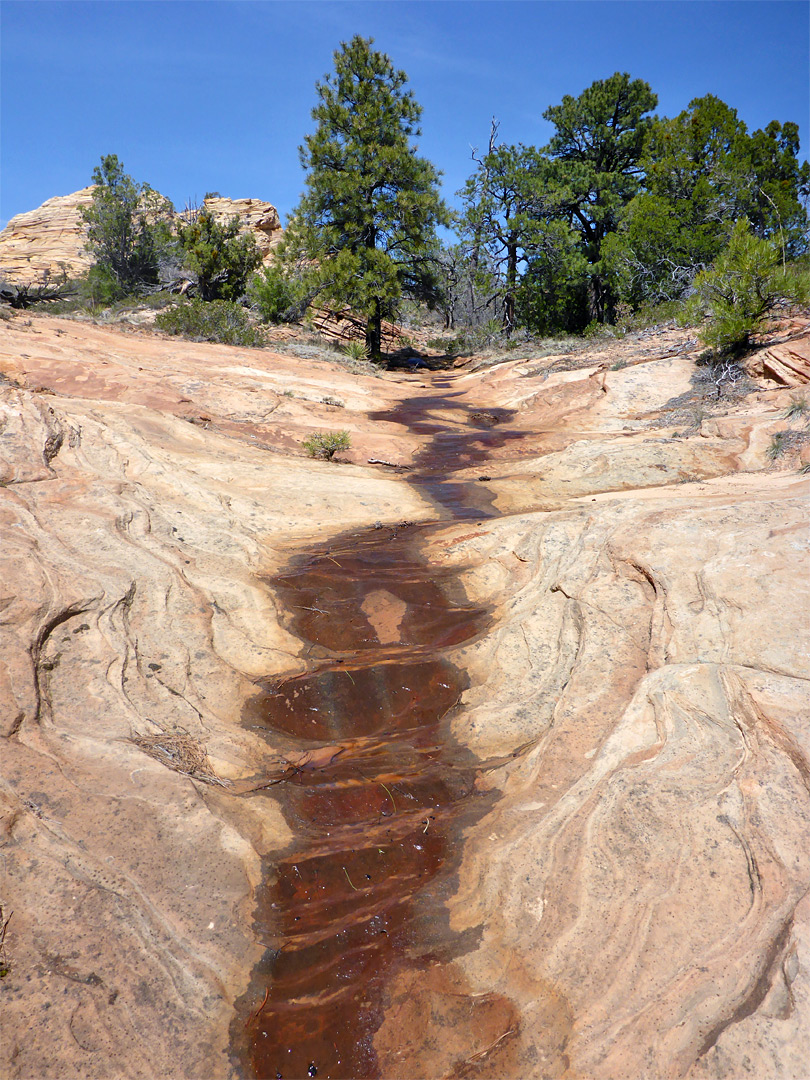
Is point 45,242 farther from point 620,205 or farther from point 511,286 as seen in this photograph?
point 620,205

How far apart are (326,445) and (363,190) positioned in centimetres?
1351

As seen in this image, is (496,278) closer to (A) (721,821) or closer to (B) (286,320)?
(B) (286,320)

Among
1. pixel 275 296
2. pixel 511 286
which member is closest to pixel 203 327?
pixel 275 296

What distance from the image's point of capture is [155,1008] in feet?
7.90

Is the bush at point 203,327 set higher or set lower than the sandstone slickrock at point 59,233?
lower

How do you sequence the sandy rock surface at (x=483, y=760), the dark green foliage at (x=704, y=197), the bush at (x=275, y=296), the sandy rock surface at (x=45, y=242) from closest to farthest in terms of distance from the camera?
the sandy rock surface at (x=483, y=760), the dark green foliage at (x=704, y=197), the bush at (x=275, y=296), the sandy rock surface at (x=45, y=242)

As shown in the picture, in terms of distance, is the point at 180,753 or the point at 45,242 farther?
the point at 45,242

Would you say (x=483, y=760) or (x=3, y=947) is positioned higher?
(x=3, y=947)

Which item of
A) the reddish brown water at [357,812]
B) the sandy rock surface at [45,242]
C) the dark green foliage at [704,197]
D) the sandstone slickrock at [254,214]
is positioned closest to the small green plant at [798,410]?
the reddish brown water at [357,812]

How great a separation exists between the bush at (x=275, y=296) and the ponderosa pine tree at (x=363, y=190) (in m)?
1.08

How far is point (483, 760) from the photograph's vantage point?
3746mm

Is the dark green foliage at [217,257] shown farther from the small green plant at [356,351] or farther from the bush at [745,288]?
the bush at [745,288]

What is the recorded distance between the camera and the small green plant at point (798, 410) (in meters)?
8.20

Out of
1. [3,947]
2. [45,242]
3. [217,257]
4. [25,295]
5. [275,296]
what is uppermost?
[45,242]
